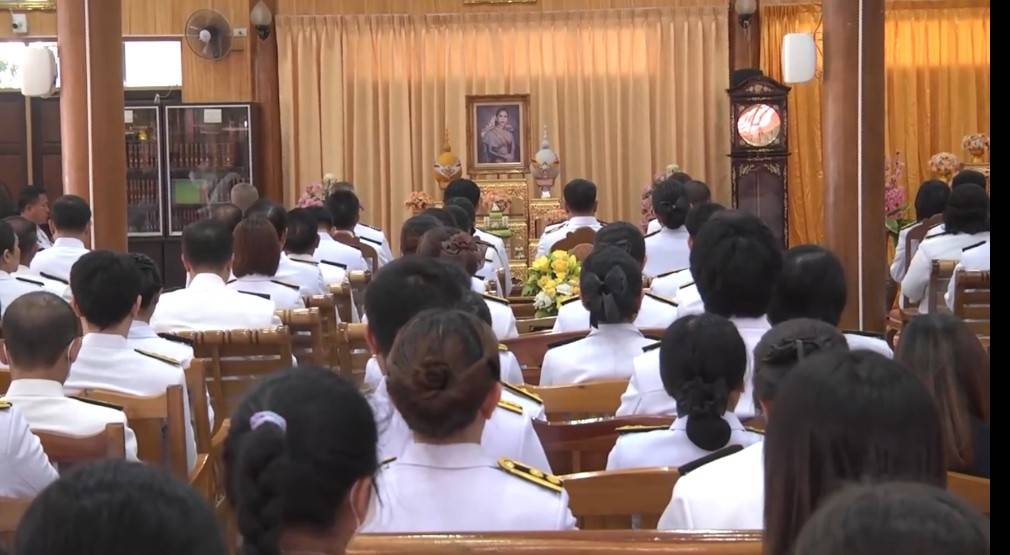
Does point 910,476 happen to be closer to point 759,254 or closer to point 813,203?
point 759,254

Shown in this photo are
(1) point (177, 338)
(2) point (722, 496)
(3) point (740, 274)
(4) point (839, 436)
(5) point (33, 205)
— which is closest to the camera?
(4) point (839, 436)

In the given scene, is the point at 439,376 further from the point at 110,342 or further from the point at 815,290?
the point at 110,342

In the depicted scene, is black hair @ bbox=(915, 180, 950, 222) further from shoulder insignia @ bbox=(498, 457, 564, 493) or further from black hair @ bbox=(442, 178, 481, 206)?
shoulder insignia @ bbox=(498, 457, 564, 493)

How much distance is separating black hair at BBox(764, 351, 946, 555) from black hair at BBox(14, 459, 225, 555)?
0.66m

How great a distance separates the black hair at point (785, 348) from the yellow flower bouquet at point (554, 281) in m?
3.42

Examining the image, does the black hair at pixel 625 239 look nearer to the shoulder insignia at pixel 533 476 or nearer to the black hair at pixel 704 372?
the black hair at pixel 704 372

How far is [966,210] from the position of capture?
278 inches

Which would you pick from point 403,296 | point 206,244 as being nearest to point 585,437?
point 403,296

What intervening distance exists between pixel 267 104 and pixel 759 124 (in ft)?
14.4

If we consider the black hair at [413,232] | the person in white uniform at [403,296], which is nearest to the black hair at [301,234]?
the black hair at [413,232]

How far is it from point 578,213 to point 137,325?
4560mm

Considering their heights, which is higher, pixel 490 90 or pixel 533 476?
pixel 490 90

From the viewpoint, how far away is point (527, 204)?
11.5 m

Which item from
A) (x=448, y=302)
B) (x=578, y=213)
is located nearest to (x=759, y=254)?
(x=448, y=302)
